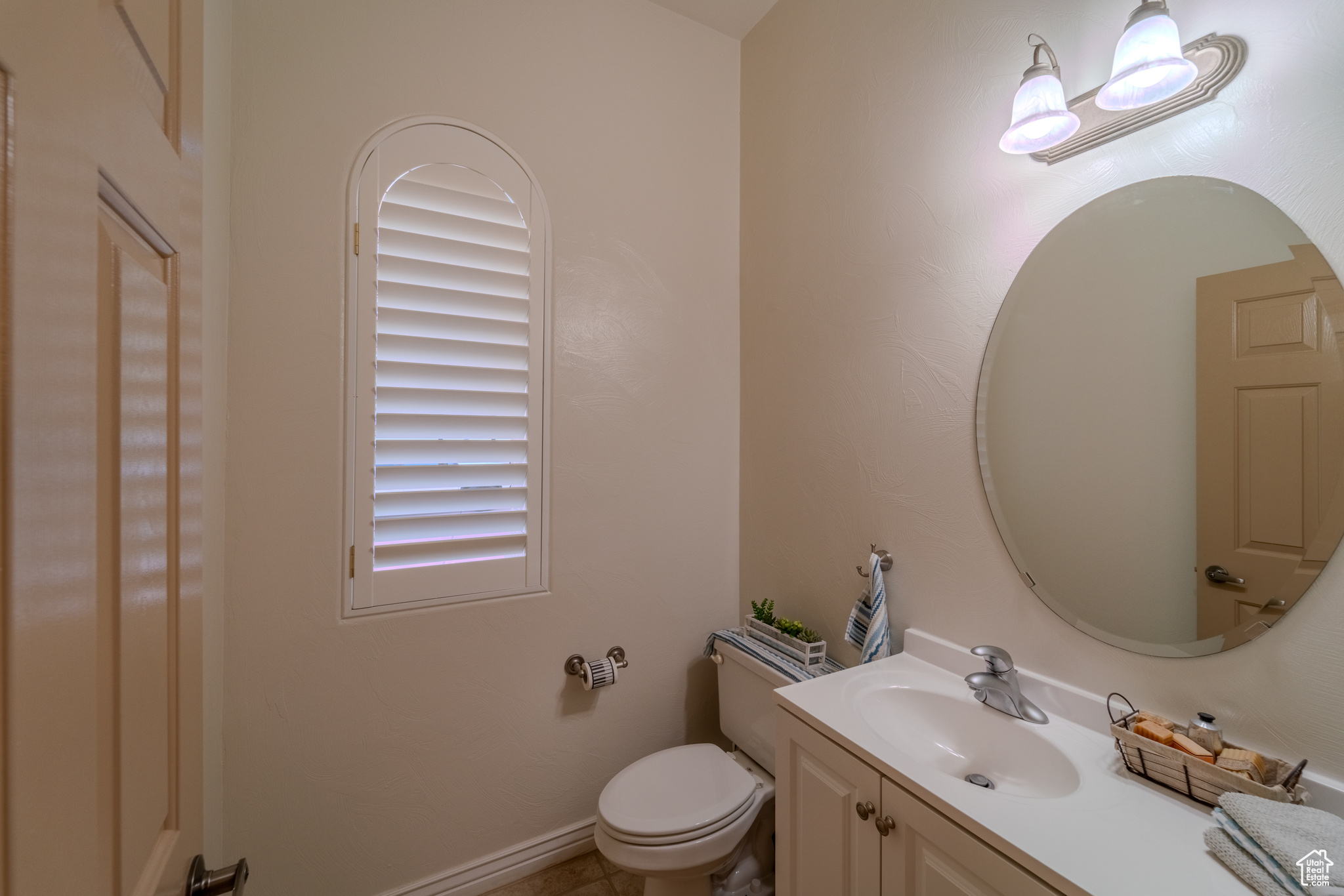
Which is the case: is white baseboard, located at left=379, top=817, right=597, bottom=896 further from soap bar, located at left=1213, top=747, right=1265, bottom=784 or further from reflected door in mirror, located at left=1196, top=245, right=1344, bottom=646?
reflected door in mirror, located at left=1196, top=245, right=1344, bottom=646

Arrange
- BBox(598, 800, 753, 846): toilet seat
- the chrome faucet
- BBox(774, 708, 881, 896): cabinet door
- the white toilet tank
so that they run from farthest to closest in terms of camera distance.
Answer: the white toilet tank
BBox(598, 800, 753, 846): toilet seat
the chrome faucet
BBox(774, 708, 881, 896): cabinet door

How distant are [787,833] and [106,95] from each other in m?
1.49

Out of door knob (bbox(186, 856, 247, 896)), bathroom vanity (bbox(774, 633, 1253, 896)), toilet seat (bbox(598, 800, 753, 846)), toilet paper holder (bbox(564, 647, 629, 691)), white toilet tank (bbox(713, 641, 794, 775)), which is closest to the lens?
door knob (bbox(186, 856, 247, 896))

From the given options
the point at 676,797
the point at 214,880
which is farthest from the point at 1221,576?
the point at 214,880

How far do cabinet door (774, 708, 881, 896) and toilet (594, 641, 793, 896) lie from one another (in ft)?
0.68

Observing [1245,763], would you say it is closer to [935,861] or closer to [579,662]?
[935,861]

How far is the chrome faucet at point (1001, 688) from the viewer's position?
112cm

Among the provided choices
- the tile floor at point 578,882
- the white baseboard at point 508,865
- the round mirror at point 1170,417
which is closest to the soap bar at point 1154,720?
the round mirror at point 1170,417

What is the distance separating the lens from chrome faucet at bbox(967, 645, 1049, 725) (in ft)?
3.66

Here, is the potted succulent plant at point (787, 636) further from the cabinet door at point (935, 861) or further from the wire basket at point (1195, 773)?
the wire basket at point (1195, 773)

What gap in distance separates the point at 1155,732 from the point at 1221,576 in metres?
0.28

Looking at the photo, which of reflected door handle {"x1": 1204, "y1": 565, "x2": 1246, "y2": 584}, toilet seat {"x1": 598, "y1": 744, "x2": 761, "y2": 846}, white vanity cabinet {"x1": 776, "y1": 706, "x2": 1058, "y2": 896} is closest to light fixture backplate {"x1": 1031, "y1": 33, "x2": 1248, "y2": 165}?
reflected door handle {"x1": 1204, "y1": 565, "x2": 1246, "y2": 584}

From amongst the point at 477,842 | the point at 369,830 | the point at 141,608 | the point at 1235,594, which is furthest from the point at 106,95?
the point at 477,842

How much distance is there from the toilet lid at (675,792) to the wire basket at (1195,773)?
878 millimetres
